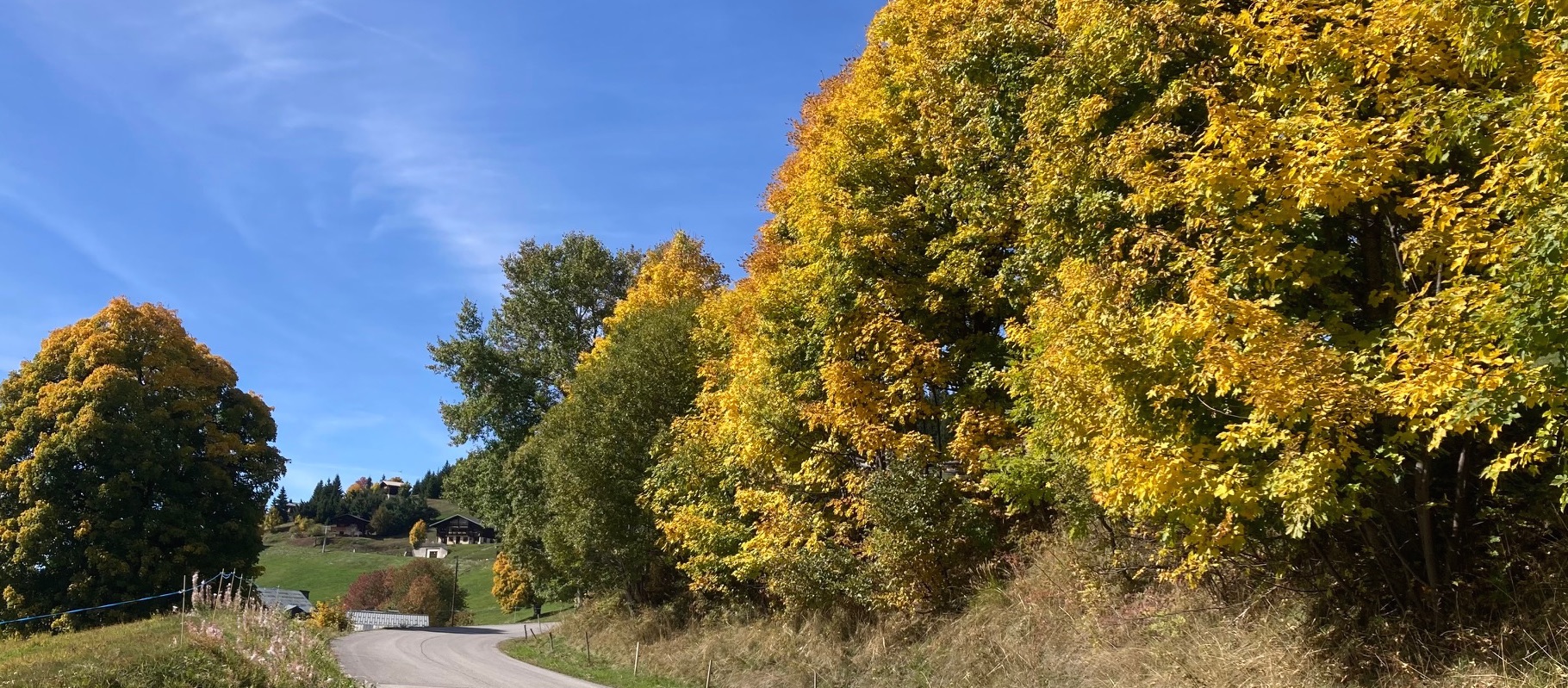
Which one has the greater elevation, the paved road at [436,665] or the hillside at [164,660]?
the hillside at [164,660]

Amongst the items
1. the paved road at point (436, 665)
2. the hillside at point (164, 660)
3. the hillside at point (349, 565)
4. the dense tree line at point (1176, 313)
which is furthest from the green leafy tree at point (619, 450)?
the hillside at point (349, 565)

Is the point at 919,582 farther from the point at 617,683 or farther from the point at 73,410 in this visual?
the point at 73,410

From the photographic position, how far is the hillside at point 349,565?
78062mm

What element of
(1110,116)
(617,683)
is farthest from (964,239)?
(617,683)

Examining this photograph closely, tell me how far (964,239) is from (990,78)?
2.56m

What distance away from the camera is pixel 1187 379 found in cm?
784

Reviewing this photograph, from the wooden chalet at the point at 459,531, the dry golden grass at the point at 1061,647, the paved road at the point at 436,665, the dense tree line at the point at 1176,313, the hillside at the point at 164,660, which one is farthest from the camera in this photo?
the wooden chalet at the point at 459,531

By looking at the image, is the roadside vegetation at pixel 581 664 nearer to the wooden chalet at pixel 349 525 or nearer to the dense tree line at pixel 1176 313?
the dense tree line at pixel 1176 313

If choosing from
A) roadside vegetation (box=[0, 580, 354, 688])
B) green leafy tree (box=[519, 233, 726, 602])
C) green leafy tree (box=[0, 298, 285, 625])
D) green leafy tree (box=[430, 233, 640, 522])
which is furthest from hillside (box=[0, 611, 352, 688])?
green leafy tree (box=[430, 233, 640, 522])

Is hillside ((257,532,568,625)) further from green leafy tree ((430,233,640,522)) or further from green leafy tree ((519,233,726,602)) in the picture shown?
green leafy tree ((519,233,726,602))

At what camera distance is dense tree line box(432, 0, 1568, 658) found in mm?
6508

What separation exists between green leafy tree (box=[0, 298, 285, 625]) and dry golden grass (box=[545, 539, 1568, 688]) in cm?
1807

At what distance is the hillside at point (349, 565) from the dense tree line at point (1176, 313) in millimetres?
55082

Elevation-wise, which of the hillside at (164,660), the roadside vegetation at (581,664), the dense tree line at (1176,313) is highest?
the dense tree line at (1176,313)
